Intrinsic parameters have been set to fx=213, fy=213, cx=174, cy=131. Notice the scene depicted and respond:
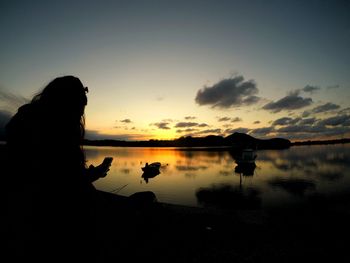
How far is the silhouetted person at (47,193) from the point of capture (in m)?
Result: 1.52

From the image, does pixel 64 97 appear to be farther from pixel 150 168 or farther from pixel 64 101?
pixel 150 168

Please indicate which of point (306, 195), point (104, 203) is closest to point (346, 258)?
point (104, 203)

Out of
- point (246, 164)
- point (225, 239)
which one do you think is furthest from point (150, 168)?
point (225, 239)

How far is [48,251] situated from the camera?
1.55 metres

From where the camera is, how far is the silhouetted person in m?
1.52

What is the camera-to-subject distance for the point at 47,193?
1602 millimetres

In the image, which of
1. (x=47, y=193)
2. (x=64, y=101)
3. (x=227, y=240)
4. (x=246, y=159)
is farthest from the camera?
(x=246, y=159)

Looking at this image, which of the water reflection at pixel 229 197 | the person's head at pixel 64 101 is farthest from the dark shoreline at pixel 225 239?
the water reflection at pixel 229 197

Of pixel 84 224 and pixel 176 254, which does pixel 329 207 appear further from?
pixel 84 224

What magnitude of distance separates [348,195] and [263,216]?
28288 millimetres

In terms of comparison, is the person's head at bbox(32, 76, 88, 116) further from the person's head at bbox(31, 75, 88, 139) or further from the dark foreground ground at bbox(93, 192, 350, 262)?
the dark foreground ground at bbox(93, 192, 350, 262)

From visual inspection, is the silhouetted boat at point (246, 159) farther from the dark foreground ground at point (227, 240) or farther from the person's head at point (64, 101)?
the person's head at point (64, 101)

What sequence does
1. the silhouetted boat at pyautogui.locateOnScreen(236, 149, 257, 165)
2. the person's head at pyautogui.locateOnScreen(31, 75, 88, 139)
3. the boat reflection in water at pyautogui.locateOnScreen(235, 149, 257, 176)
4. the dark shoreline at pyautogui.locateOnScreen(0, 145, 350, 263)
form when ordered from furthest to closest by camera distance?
the silhouetted boat at pyautogui.locateOnScreen(236, 149, 257, 165), the boat reflection in water at pyautogui.locateOnScreen(235, 149, 257, 176), the dark shoreline at pyautogui.locateOnScreen(0, 145, 350, 263), the person's head at pyautogui.locateOnScreen(31, 75, 88, 139)

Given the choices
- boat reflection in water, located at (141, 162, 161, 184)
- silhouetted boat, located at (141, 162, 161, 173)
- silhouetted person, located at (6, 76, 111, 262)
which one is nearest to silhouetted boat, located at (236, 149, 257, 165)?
silhouetted boat, located at (141, 162, 161, 173)
